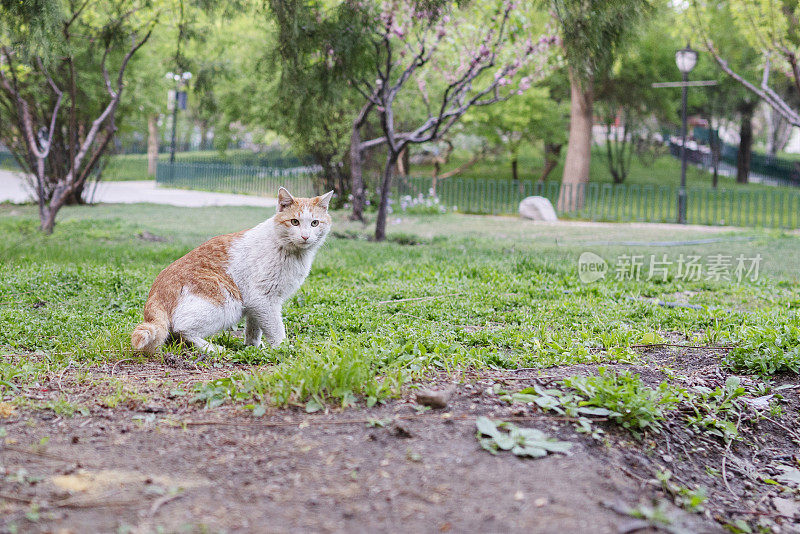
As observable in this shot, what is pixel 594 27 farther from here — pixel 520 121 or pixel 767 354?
pixel 520 121

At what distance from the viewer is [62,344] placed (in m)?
4.66

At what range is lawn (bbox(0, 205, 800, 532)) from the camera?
2830mm

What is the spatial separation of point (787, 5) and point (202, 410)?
1732cm

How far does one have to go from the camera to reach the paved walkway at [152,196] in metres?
21.8

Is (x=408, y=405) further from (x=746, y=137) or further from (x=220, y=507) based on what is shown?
(x=746, y=137)

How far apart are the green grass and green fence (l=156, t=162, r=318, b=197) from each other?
39.5 ft

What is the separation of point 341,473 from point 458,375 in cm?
143

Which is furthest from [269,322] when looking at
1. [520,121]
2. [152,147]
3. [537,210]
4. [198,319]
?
[152,147]

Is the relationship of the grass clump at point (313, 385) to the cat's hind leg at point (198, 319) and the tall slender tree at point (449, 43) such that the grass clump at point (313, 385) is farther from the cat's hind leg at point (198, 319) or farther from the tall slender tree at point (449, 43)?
the tall slender tree at point (449, 43)

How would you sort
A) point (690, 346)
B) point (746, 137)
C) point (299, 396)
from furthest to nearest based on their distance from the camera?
point (746, 137)
point (690, 346)
point (299, 396)

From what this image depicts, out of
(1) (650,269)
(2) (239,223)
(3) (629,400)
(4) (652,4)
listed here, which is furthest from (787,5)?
(3) (629,400)

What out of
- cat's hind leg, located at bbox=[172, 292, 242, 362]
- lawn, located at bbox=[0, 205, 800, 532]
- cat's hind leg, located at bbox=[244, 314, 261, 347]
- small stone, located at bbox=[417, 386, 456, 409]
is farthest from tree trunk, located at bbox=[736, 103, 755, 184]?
small stone, located at bbox=[417, 386, 456, 409]

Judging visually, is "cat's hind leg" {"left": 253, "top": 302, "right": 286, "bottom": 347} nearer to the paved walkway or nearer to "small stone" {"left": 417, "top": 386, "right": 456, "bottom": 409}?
"small stone" {"left": 417, "top": 386, "right": 456, "bottom": 409}

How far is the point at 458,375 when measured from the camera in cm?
389
